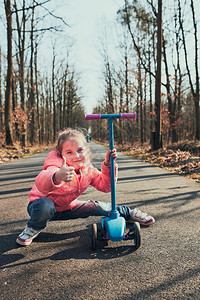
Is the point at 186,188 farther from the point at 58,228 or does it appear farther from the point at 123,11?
the point at 123,11

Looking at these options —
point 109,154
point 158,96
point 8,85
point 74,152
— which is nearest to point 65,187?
point 74,152

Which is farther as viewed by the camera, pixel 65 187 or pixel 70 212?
pixel 70 212

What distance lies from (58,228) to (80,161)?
0.90m

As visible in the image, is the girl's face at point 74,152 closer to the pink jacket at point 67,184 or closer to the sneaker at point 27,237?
the pink jacket at point 67,184

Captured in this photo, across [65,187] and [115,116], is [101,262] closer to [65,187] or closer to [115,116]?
[65,187]

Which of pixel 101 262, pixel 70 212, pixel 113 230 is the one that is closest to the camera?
pixel 101 262

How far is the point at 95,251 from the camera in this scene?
226 cm

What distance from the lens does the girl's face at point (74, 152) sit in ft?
7.83

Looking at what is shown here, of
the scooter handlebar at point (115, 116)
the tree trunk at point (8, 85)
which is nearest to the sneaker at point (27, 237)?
the scooter handlebar at point (115, 116)

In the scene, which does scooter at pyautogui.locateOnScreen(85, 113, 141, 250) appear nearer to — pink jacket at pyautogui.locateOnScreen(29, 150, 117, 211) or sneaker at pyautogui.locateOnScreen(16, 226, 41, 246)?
pink jacket at pyautogui.locateOnScreen(29, 150, 117, 211)

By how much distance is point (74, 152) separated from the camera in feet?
7.88

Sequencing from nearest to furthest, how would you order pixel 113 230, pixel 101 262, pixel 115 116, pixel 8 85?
1. pixel 101 262
2. pixel 113 230
3. pixel 115 116
4. pixel 8 85

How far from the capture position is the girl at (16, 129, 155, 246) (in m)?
2.28

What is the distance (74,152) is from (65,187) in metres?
0.35
